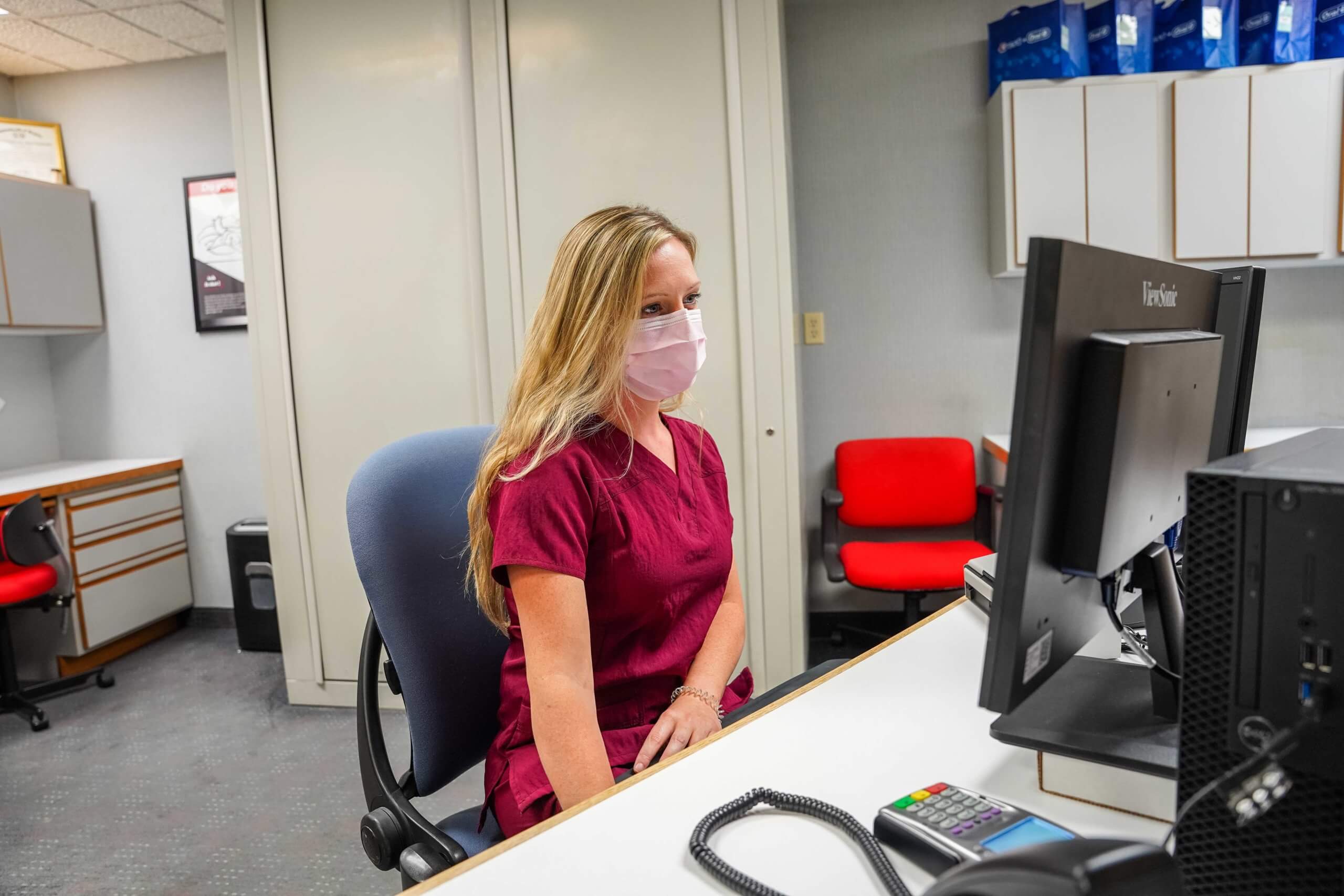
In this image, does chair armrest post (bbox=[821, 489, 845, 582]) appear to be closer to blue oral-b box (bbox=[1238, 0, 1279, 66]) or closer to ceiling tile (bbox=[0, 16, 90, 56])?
blue oral-b box (bbox=[1238, 0, 1279, 66])

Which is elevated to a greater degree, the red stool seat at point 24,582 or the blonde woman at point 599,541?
the blonde woman at point 599,541

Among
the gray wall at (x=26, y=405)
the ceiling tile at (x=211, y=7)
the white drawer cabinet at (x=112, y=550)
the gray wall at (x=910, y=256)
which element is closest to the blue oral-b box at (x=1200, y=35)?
the gray wall at (x=910, y=256)

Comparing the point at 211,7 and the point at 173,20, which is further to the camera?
the point at 173,20

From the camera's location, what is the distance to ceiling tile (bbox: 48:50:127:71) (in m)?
3.61

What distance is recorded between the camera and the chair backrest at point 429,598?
45.7 inches

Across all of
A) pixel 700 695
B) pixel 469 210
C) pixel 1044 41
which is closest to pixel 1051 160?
pixel 1044 41

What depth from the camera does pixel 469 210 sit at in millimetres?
2697

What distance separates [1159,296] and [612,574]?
709 millimetres

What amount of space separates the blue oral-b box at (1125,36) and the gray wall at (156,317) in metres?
3.44

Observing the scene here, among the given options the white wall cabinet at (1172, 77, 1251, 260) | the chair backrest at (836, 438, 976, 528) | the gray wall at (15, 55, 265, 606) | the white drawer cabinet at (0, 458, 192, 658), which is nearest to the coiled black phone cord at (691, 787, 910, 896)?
the chair backrest at (836, 438, 976, 528)

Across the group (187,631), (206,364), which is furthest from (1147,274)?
(187,631)

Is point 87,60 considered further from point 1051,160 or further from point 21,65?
point 1051,160

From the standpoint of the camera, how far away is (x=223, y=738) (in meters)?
2.80

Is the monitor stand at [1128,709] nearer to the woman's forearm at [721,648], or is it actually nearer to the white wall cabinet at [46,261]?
the woman's forearm at [721,648]
